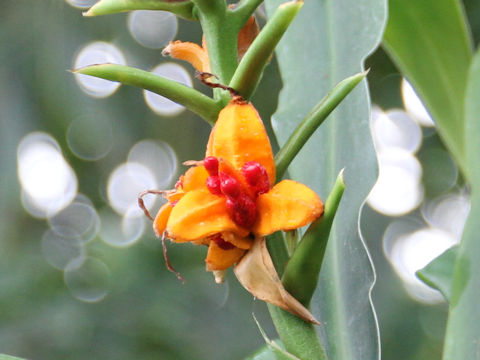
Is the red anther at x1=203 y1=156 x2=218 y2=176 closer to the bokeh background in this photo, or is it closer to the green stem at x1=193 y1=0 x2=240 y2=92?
the green stem at x1=193 y1=0 x2=240 y2=92

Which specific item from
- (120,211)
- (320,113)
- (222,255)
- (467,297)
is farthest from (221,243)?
(120,211)

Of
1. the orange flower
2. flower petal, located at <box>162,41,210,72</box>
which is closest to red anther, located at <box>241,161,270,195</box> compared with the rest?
the orange flower

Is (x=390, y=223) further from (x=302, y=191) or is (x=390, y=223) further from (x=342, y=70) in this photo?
(x=302, y=191)

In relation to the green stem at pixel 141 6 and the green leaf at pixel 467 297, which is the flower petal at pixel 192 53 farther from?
the green leaf at pixel 467 297

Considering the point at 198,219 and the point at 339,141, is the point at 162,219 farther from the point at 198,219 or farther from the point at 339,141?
the point at 339,141

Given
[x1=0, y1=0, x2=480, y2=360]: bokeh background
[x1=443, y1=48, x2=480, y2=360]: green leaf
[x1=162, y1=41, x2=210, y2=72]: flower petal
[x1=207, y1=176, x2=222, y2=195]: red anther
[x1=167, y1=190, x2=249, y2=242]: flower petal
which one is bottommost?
[x1=0, y1=0, x2=480, y2=360]: bokeh background
